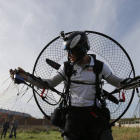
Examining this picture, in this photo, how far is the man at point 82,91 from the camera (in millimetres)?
2076

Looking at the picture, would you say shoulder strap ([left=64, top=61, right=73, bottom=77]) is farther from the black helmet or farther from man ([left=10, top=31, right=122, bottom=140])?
the black helmet

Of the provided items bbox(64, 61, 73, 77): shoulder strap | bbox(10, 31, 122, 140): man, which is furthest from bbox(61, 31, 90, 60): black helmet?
bbox(64, 61, 73, 77): shoulder strap

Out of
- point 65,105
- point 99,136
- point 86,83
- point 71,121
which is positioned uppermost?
point 86,83

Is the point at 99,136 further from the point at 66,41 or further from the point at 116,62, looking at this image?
the point at 116,62

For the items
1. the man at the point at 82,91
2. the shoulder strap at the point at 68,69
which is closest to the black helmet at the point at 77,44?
the man at the point at 82,91

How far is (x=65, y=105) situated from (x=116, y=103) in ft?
2.97

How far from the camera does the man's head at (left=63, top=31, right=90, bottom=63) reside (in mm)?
2355

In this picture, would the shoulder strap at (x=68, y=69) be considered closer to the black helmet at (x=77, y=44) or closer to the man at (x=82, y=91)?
the man at (x=82, y=91)

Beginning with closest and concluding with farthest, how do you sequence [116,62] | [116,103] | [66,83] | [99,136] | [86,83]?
[99,136], [86,83], [66,83], [116,103], [116,62]

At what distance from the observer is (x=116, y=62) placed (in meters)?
3.19

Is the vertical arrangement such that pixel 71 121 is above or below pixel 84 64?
below

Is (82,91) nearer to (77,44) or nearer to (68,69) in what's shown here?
(68,69)

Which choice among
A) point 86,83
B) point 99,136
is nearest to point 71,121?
point 99,136

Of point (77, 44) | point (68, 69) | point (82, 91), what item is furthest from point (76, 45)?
point (82, 91)
